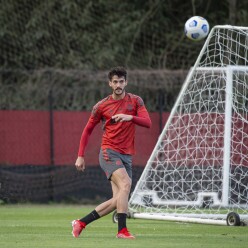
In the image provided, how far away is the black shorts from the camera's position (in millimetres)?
12266

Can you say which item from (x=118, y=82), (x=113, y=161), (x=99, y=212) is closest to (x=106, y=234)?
(x=99, y=212)

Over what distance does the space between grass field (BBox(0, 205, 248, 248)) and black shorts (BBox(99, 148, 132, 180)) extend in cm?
80

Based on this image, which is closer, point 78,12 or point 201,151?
point 201,151

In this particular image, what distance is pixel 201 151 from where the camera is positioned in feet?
57.5

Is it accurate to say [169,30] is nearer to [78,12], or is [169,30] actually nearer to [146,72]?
[78,12]

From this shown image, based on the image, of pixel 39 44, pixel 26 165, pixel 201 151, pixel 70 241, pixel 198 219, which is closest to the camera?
pixel 70 241

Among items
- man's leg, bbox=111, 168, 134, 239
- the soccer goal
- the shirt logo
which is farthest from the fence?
man's leg, bbox=111, 168, 134, 239

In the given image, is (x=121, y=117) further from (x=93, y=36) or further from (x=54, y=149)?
(x=93, y=36)

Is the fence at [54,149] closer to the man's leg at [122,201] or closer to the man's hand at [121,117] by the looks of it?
the man's leg at [122,201]

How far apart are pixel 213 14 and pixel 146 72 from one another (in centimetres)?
484

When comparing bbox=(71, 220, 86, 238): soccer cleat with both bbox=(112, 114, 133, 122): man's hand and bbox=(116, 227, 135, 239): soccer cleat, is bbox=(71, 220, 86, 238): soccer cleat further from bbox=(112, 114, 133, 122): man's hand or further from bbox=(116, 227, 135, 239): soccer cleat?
bbox=(112, 114, 133, 122): man's hand

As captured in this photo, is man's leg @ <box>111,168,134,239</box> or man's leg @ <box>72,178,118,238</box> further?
man's leg @ <box>72,178,118,238</box>

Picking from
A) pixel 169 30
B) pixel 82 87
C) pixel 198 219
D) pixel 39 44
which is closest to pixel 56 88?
pixel 82 87

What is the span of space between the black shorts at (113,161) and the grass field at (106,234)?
80 cm
